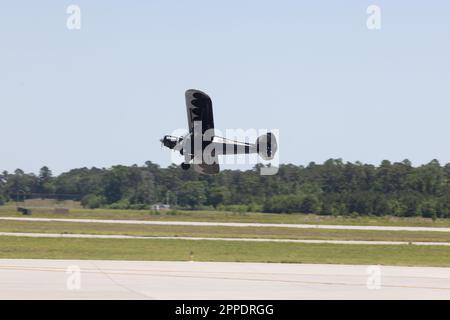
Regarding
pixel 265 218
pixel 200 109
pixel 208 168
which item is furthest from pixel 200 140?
pixel 265 218

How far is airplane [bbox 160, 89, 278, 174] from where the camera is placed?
47.2m

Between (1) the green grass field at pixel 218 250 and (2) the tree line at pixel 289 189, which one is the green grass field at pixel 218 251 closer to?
(1) the green grass field at pixel 218 250

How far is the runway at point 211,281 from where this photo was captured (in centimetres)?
2825

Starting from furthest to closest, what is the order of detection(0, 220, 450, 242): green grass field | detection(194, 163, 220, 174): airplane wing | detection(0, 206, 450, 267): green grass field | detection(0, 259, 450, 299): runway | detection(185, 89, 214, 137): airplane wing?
detection(0, 220, 450, 242): green grass field, detection(194, 163, 220, 174): airplane wing, detection(185, 89, 214, 137): airplane wing, detection(0, 206, 450, 267): green grass field, detection(0, 259, 450, 299): runway

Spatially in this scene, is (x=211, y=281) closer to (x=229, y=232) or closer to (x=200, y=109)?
(x=200, y=109)

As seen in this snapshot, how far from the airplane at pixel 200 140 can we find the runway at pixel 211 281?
9203mm

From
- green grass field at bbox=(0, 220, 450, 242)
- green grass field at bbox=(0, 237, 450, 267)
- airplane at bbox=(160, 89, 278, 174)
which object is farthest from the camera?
green grass field at bbox=(0, 220, 450, 242)

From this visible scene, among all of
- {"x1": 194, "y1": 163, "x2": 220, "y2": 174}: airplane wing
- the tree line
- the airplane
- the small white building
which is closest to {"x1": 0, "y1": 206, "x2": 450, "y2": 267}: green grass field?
{"x1": 194, "y1": 163, "x2": 220, "y2": 174}: airplane wing

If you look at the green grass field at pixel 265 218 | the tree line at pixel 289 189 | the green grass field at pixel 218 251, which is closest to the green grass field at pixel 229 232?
the green grass field at pixel 218 251

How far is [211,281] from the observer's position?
105 ft

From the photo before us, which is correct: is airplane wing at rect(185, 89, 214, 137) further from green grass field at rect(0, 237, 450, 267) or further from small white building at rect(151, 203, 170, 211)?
small white building at rect(151, 203, 170, 211)

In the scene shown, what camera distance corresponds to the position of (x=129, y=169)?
15925 cm
